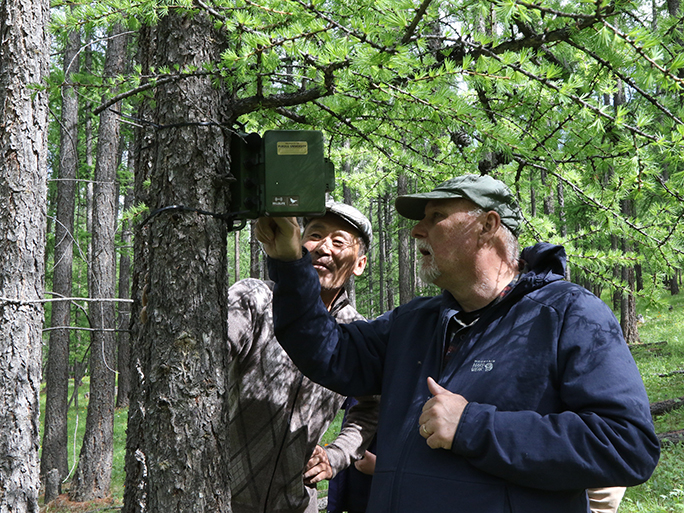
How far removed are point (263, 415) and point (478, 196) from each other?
1.41 m

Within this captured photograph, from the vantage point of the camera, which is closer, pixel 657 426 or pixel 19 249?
pixel 19 249

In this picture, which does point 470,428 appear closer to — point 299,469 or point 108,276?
point 299,469

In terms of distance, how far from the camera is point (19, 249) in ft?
12.4

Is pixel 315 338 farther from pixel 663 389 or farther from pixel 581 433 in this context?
pixel 663 389

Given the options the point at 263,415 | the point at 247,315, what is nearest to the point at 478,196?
the point at 247,315

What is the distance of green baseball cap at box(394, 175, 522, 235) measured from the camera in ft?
7.17

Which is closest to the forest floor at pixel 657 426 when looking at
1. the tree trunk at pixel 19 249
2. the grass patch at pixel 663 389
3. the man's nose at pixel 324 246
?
the grass patch at pixel 663 389

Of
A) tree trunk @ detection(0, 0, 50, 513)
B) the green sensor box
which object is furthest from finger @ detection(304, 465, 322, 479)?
tree trunk @ detection(0, 0, 50, 513)

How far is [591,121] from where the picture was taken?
212 cm

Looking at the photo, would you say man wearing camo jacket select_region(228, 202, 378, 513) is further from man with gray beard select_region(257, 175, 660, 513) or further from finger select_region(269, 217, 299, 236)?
finger select_region(269, 217, 299, 236)

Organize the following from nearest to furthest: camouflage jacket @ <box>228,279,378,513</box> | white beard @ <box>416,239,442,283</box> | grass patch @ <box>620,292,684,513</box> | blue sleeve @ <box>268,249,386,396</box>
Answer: blue sleeve @ <box>268,249,386,396</box>, white beard @ <box>416,239,442,283</box>, camouflage jacket @ <box>228,279,378,513</box>, grass patch @ <box>620,292,684,513</box>

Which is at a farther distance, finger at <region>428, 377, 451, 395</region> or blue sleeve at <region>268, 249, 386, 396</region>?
blue sleeve at <region>268, 249, 386, 396</region>

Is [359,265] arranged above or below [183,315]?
above

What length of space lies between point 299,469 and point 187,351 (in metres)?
0.93
